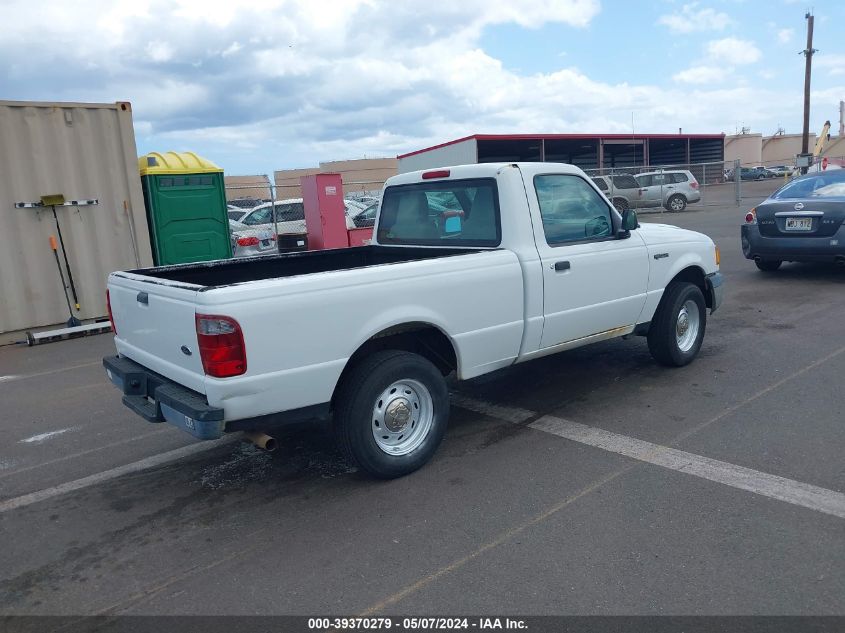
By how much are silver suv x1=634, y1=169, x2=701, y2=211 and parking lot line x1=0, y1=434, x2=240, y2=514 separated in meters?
24.9

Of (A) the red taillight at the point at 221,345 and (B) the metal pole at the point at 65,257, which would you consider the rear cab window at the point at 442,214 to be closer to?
(A) the red taillight at the point at 221,345

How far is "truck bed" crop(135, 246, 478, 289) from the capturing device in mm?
5211

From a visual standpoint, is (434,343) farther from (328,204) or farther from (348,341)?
(328,204)

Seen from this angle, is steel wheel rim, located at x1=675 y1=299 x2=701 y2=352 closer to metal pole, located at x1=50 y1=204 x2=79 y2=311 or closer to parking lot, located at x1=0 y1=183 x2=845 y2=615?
parking lot, located at x1=0 y1=183 x2=845 y2=615

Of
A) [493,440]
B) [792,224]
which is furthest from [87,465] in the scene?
[792,224]

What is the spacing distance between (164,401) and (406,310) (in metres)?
1.45

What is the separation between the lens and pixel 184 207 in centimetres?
1102

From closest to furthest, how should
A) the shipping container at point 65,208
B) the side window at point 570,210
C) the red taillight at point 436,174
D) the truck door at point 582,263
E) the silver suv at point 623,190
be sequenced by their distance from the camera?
the truck door at point 582,263
the side window at point 570,210
the red taillight at point 436,174
the shipping container at point 65,208
the silver suv at point 623,190

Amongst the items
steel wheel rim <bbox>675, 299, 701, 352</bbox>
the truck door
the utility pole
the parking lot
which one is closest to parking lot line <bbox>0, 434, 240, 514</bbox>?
the parking lot

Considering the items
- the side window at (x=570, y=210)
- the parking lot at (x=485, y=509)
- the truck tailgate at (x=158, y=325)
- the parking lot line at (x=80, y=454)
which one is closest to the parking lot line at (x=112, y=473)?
Answer: the parking lot at (x=485, y=509)

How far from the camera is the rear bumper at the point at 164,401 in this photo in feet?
11.9

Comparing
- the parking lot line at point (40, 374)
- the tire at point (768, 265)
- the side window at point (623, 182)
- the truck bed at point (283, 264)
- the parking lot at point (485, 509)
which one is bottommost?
the parking lot at point (485, 509)

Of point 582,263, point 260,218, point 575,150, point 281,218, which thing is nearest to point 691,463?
point 582,263

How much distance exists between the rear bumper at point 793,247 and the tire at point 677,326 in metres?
4.51
